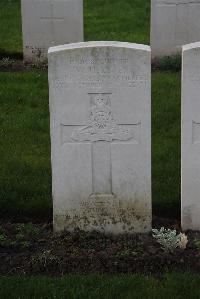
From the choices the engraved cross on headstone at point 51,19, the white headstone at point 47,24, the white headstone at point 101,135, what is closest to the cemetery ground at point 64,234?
the white headstone at point 101,135

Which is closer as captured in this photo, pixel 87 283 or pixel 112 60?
pixel 87 283

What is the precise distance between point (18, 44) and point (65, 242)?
295 inches

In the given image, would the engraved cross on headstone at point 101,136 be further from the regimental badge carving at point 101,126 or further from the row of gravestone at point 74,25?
the row of gravestone at point 74,25

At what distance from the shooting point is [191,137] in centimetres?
545

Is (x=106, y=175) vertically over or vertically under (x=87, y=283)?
over

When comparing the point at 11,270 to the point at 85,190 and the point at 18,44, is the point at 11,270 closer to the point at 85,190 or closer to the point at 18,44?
the point at 85,190

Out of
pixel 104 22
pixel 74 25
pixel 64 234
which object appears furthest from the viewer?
pixel 104 22

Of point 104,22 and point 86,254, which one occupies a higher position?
point 104,22

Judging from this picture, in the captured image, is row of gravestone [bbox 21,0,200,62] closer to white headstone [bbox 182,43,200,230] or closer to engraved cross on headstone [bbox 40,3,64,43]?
engraved cross on headstone [bbox 40,3,64,43]

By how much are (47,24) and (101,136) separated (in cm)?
633

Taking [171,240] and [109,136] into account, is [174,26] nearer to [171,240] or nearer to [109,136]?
[109,136]

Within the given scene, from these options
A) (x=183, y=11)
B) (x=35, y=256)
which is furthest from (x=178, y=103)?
(x=35, y=256)

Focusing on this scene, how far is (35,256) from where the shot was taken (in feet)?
17.2

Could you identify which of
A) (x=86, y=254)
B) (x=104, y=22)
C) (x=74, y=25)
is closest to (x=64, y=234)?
(x=86, y=254)
